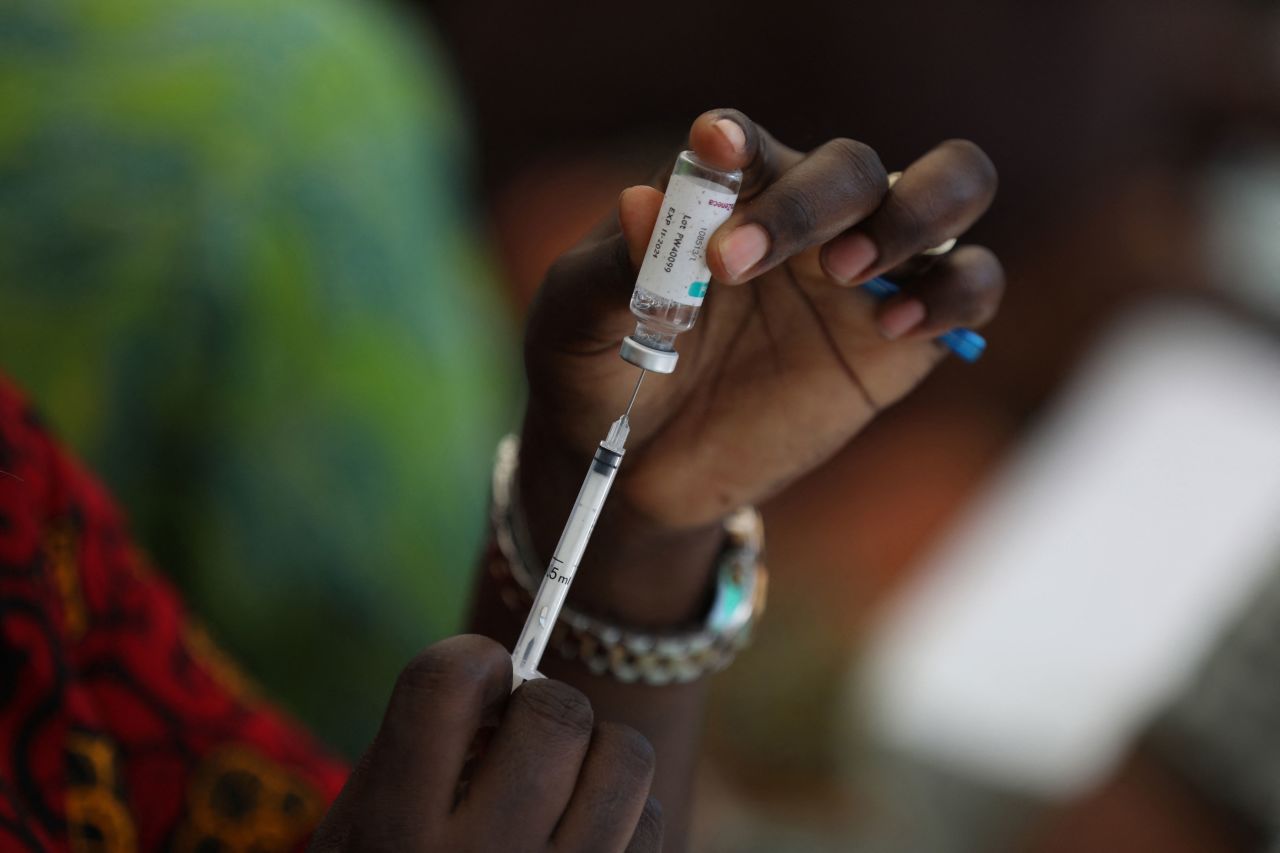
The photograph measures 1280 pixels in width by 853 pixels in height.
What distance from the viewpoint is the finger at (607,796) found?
0.40 m

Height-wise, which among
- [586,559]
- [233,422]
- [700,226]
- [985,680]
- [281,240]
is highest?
[700,226]

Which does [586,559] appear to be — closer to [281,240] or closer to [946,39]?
A: [281,240]

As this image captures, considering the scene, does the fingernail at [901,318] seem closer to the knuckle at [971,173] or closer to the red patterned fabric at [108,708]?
the knuckle at [971,173]

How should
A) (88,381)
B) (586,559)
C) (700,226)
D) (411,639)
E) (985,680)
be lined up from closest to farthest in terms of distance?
(700,226)
(586,559)
(88,381)
(411,639)
(985,680)

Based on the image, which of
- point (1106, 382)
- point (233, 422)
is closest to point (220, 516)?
point (233, 422)

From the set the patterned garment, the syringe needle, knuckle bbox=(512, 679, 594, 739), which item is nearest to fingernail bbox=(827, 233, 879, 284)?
the syringe needle

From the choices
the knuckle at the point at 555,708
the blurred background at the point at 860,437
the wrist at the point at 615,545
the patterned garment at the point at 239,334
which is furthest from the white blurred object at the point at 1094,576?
the knuckle at the point at 555,708

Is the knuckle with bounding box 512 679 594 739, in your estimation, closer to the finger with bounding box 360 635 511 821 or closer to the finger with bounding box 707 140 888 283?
the finger with bounding box 360 635 511 821

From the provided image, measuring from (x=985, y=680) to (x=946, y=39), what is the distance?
1.03 metres

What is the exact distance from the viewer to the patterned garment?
0.93 metres

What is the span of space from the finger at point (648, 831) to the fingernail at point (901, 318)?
0.27 meters

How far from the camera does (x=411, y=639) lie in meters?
1.02

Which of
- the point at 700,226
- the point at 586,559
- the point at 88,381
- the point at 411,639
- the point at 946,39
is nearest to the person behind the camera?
the point at 700,226

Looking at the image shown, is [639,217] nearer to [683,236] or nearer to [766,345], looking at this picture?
[683,236]
